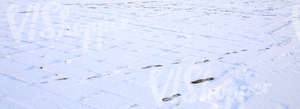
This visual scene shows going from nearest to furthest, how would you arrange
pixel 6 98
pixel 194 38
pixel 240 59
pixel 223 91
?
pixel 6 98 < pixel 223 91 < pixel 240 59 < pixel 194 38

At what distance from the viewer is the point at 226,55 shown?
4305 mm

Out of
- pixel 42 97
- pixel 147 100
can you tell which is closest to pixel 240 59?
pixel 147 100

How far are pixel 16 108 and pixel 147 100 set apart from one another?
119 centimetres

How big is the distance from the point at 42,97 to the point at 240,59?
2783 mm

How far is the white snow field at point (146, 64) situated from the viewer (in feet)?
9.10

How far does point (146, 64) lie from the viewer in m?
3.82

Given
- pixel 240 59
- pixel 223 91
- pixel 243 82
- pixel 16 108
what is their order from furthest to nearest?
1. pixel 240 59
2. pixel 243 82
3. pixel 223 91
4. pixel 16 108

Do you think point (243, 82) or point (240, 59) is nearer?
point (243, 82)

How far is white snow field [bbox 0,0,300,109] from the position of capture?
2.77 m

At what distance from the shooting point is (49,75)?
3.30 metres

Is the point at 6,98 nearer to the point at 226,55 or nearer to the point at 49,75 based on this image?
the point at 49,75

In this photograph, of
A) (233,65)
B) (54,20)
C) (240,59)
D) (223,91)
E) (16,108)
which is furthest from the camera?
(54,20)

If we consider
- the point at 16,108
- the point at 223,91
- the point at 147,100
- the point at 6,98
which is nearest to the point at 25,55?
the point at 6,98

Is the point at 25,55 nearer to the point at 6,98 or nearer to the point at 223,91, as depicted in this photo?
the point at 6,98
